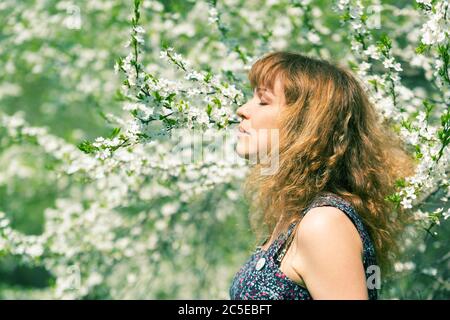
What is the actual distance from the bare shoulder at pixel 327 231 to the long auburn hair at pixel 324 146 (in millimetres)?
206

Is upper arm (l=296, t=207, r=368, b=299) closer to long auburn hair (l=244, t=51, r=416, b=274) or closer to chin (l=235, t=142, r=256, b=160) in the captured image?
long auburn hair (l=244, t=51, r=416, b=274)

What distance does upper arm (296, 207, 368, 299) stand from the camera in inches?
70.6

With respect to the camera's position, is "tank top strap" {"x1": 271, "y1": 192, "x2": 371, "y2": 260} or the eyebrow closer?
"tank top strap" {"x1": 271, "y1": 192, "x2": 371, "y2": 260}

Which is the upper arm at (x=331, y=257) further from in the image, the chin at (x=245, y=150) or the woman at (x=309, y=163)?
the chin at (x=245, y=150)

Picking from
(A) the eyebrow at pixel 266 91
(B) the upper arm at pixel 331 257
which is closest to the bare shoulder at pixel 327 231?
(B) the upper arm at pixel 331 257

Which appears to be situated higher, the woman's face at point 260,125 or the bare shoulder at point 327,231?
the woman's face at point 260,125

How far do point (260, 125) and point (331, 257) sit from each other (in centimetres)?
68

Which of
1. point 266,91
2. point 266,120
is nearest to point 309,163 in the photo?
Result: point 266,120

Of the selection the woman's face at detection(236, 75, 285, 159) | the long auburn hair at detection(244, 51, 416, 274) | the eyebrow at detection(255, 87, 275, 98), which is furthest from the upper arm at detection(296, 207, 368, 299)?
the eyebrow at detection(255, 87, 275, 98)

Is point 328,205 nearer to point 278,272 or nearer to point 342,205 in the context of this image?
point 342,205

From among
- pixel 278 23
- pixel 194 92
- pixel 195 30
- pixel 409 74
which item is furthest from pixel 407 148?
pixel 195 30

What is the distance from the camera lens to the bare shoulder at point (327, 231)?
1.82 metres

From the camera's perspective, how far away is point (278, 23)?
4.55 metres
